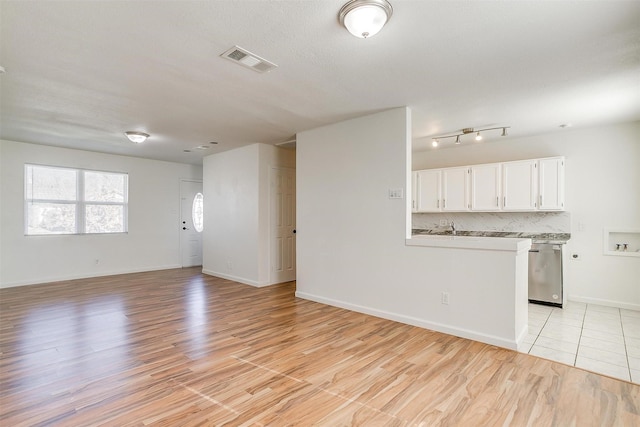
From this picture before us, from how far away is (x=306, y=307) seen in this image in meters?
4.30

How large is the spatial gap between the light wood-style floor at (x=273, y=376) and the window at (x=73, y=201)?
2423mm

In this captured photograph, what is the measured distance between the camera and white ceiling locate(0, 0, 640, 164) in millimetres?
1955

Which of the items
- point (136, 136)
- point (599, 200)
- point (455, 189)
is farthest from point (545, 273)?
point (136, 136)

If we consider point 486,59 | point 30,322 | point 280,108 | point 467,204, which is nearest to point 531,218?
point 467,204

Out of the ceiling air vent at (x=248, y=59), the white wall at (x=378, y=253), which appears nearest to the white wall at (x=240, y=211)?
the white wall at (x=378, y=253)

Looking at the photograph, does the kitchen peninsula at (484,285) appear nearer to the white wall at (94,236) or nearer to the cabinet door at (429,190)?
the cabinet door at (429,190)

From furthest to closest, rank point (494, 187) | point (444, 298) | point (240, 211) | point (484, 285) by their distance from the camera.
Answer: point (240, 211) < point (494, 187) < point (444, 298) < point (484, 285)

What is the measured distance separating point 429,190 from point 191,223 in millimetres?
5598

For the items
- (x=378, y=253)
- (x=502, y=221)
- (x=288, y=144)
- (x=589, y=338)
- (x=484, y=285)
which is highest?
(x=288, y=144)

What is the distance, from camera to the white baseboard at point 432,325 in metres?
3.01

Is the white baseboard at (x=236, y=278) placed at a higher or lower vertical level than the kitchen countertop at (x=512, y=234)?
lower

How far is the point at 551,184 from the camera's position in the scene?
450cm

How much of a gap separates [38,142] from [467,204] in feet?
24.4

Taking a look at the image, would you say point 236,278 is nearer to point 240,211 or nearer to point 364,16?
point 240,211
